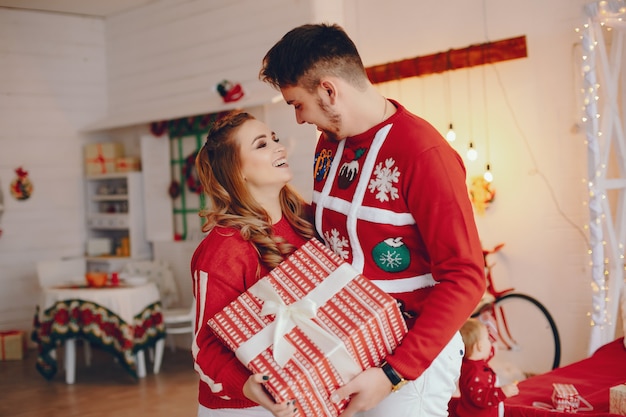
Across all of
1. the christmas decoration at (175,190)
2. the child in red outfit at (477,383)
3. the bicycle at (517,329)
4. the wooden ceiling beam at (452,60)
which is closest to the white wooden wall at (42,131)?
the christmas decoration at (175,190)

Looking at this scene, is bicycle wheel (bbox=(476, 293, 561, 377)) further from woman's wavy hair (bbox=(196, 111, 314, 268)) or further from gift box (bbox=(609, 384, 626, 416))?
woman's wavy hair (bbox=(196, 111, 314, 268))

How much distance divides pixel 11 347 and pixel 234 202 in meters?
6.50

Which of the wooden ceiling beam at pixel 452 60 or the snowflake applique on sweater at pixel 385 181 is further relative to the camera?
the wooden ceiling beam at pixel 452 60

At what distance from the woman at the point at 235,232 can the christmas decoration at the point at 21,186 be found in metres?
6.81

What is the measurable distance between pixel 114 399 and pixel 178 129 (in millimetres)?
3100

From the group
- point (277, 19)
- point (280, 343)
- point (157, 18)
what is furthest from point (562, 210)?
point (157, 18)

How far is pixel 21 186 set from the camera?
28.3 feet

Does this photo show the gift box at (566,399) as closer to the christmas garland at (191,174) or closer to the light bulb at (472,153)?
the light bulb at (472,153)

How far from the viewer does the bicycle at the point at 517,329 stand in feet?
19.2

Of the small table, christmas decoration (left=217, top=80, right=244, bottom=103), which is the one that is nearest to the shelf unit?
the small table

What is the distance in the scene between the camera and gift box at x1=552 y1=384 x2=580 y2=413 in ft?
12.9

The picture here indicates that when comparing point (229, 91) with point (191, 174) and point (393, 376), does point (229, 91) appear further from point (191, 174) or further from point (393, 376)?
point (393, 376)

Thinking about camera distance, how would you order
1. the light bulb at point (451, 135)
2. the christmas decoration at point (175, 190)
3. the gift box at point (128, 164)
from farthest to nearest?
1. the gift box at point (128, 164)
2. the christmas decoration at point (175, 190)
3. the light bulb at point (451, 135)

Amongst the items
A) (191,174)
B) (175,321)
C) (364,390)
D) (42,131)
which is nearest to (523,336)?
(175,321)
